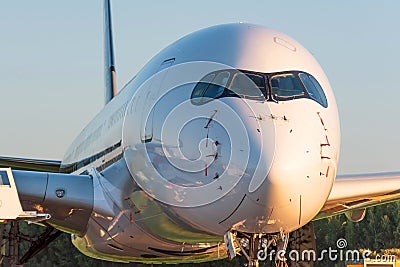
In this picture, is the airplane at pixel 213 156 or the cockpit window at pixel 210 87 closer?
the airplane at pixel 213 156

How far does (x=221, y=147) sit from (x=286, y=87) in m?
1.46

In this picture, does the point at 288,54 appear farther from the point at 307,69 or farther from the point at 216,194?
the point at 216,194

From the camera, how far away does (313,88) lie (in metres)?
12.0

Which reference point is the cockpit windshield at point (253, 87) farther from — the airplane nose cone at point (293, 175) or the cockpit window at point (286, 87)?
the airplane nose cone at point (293, 175)

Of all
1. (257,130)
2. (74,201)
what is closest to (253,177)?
(257,130)

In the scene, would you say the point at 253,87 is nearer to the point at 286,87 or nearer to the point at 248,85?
the point at 248,85

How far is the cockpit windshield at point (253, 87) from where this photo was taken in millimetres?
11297

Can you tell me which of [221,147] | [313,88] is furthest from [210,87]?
[313,88]

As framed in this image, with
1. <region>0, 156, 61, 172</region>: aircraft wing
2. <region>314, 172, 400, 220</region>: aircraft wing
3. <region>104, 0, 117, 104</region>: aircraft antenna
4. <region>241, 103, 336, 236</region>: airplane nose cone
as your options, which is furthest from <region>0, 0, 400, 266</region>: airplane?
<region>104, 0, 117, 104</region>: aircraft antenna

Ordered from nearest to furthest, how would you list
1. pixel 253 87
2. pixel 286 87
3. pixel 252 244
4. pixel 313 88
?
pixel 253 87
pixel 286 87
pixel 252 244
pixel 313 88

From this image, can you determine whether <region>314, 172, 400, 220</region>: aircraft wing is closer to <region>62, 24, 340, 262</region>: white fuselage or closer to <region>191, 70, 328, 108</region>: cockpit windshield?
<region>62, 24, 340, 262</region>: white fuselage

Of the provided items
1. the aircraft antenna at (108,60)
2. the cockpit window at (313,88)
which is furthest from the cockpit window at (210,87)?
the aircraft antenna at (108,60)

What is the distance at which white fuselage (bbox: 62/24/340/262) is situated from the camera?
34.9 feet

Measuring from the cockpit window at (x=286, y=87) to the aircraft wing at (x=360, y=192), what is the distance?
421 centimetres
